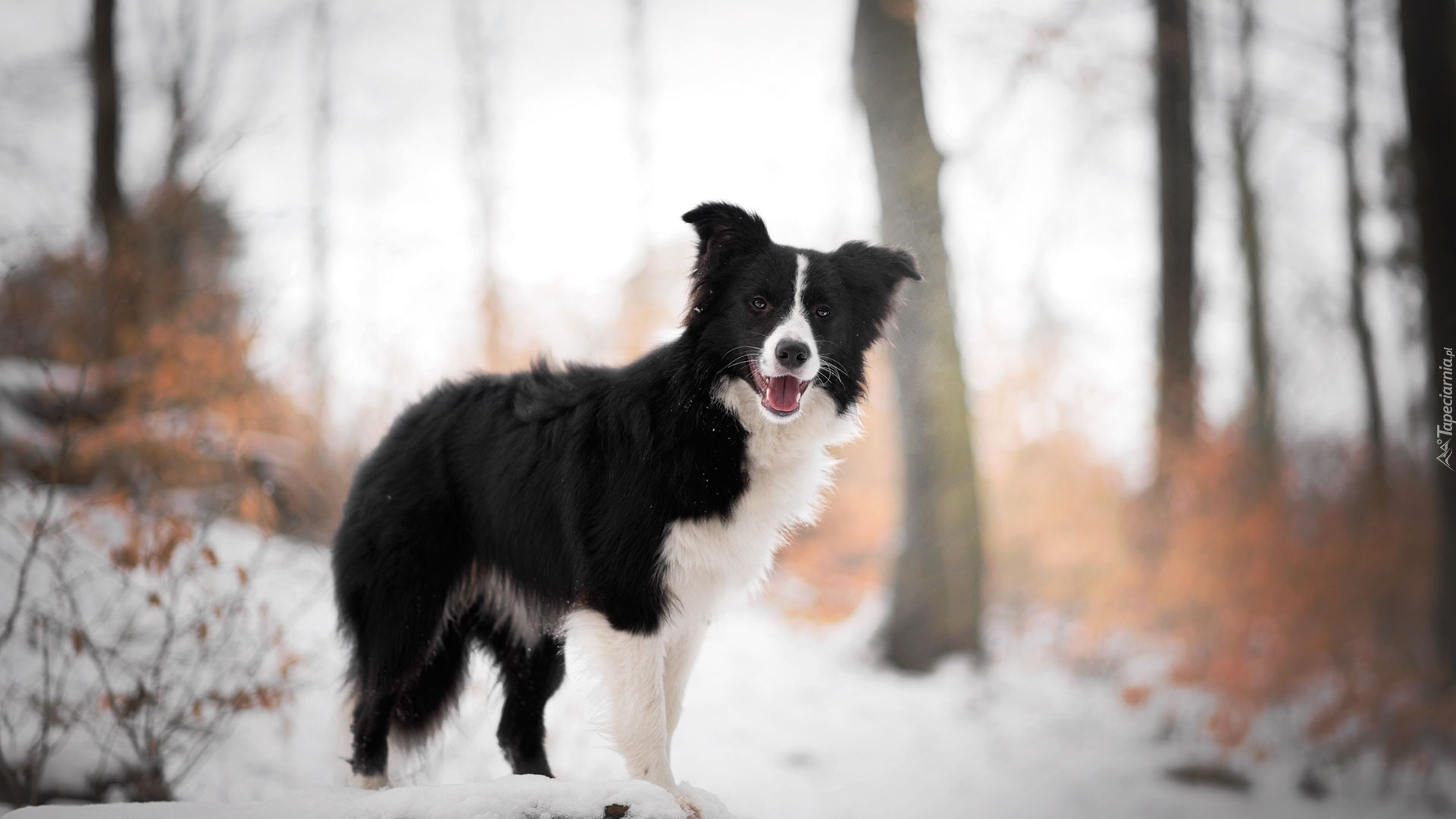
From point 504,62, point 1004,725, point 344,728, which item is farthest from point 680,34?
point 344,728

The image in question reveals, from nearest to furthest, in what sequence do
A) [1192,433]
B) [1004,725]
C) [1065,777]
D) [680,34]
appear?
[1065,777]
[1004,725]
[1192,433]
[680,34]

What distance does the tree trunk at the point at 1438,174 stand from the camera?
5.25m

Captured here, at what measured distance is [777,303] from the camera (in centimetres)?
289

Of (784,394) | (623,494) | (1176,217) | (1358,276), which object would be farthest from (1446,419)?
(1358,276)

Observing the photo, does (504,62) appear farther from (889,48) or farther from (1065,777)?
(1065,777)

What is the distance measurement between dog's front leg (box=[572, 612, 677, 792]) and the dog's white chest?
187 millimetres

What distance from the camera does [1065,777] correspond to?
5.34 m

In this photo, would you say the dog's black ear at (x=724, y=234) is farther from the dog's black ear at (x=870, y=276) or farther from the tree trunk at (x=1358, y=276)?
the tree trunk at (x=1358, y=276)

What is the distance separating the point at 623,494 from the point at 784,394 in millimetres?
617

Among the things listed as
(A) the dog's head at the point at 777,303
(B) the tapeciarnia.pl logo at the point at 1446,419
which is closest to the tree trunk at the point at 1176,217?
(B) the tapeciarnia.pl logo at the point at 1446,419

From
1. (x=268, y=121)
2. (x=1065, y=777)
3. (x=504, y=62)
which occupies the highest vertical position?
(x=504, y=62)

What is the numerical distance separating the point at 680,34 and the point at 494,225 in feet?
13.3

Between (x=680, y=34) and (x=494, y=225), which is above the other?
(x=680, y=34)

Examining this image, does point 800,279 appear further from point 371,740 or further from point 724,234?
point 371,740
